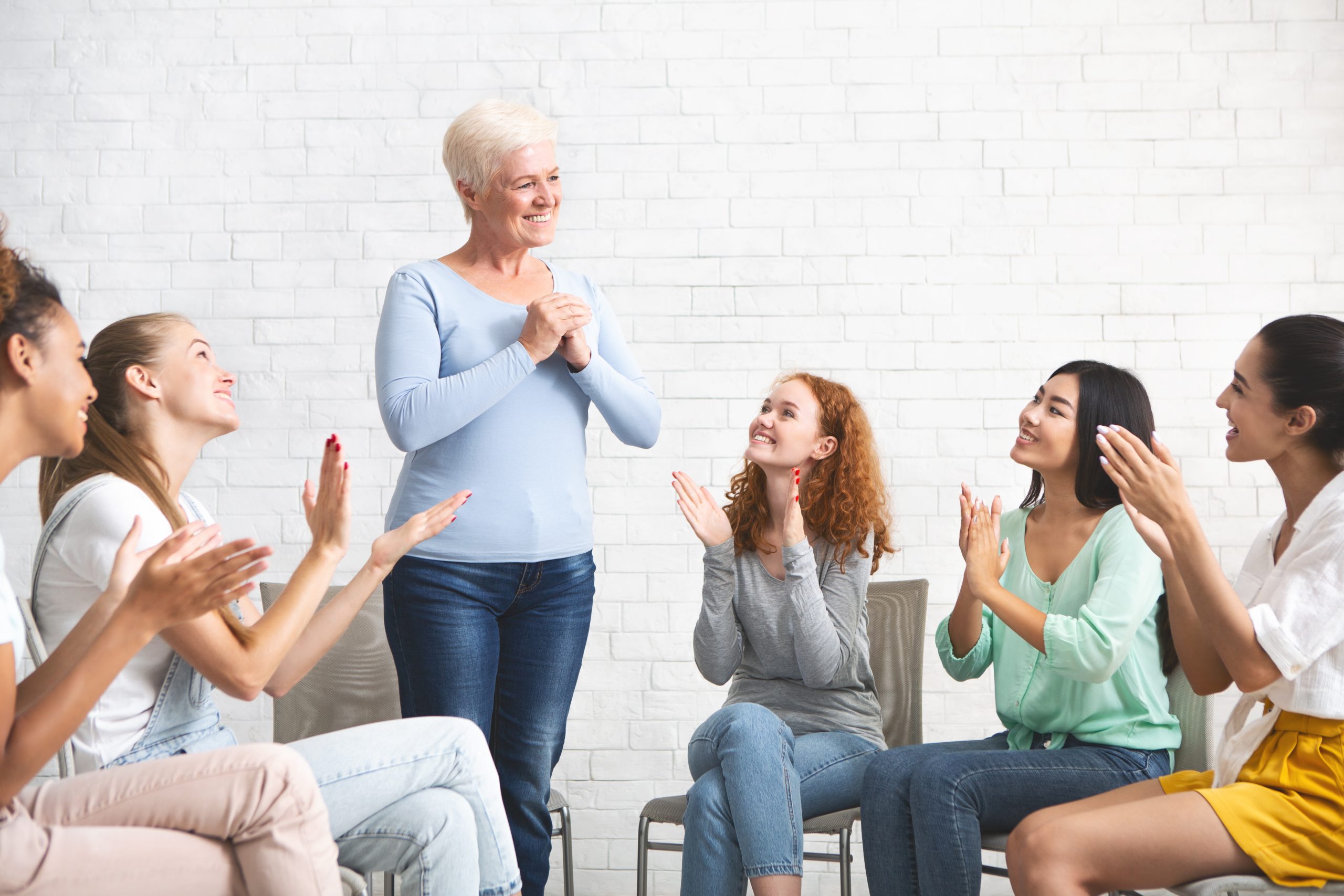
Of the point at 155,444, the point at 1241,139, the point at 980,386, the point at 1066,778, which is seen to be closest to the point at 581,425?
the point at 155,444

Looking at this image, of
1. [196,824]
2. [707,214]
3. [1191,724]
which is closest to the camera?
[196,824]

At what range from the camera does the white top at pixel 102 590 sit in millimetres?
1456

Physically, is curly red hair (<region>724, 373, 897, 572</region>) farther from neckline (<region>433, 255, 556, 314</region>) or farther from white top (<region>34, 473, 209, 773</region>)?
white top (<region>34, 473, 209, 773</region>)

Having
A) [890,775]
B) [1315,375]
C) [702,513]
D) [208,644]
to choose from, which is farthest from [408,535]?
[1315,375]

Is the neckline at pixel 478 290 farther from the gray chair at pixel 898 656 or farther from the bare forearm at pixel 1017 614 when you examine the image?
the gray chair at pixel 898 656

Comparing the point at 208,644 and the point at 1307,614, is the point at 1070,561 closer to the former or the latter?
the point at 1307,614

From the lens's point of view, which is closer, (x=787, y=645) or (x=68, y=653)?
(x=68, y=653)

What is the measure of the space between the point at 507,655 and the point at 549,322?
583mm

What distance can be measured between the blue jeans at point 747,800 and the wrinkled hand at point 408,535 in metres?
0.64

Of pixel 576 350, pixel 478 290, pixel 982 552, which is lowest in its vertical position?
pixel 982 552

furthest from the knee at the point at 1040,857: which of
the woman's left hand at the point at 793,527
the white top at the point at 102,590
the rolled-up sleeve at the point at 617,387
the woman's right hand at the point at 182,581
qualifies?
the white top at the point at 102,590

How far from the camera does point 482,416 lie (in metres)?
1.89

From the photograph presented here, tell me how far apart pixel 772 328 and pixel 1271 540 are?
1660 mm

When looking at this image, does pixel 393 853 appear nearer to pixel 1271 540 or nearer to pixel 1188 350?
pixel 1271 540
